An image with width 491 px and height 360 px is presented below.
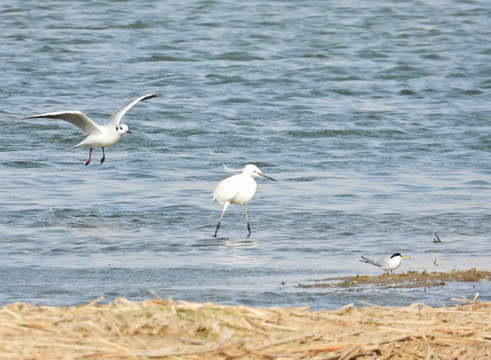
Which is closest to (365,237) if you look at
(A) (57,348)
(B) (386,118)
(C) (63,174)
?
(C) (63,174)

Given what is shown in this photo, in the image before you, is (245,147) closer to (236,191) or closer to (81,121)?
(81,121)

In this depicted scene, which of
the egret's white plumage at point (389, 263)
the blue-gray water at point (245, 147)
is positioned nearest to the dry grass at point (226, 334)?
the blue-gray water at point (245, 147)

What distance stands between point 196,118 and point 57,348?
52.4 ft

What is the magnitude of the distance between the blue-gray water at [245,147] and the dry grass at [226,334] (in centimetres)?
237

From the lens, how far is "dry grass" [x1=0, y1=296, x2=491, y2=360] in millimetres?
4809

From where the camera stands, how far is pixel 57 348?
188 inches

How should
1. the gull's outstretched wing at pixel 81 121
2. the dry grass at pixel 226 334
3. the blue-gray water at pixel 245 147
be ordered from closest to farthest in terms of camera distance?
the dry grass at pixel 226 334 < the blue-gray water at pixel 245 147 < the gull's outstretched wing at pixel 81 121

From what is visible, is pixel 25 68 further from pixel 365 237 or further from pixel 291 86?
pixel 365 237

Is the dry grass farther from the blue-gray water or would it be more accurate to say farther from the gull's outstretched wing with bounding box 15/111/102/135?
the gull's outstretched wing with bounding box 15/111/102/135

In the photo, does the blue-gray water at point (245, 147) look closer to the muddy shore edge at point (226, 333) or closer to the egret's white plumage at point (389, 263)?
the egret's white plumage at point (389, 263)

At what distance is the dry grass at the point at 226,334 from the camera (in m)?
4.81

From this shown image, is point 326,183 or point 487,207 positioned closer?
point 487,207

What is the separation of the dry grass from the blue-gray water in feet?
7.78

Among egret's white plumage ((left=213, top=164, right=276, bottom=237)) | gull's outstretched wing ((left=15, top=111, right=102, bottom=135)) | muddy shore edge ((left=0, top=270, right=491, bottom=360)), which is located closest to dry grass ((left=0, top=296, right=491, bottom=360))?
muddy shore edge ((left=0, top=270, right=491, bottom=360))
